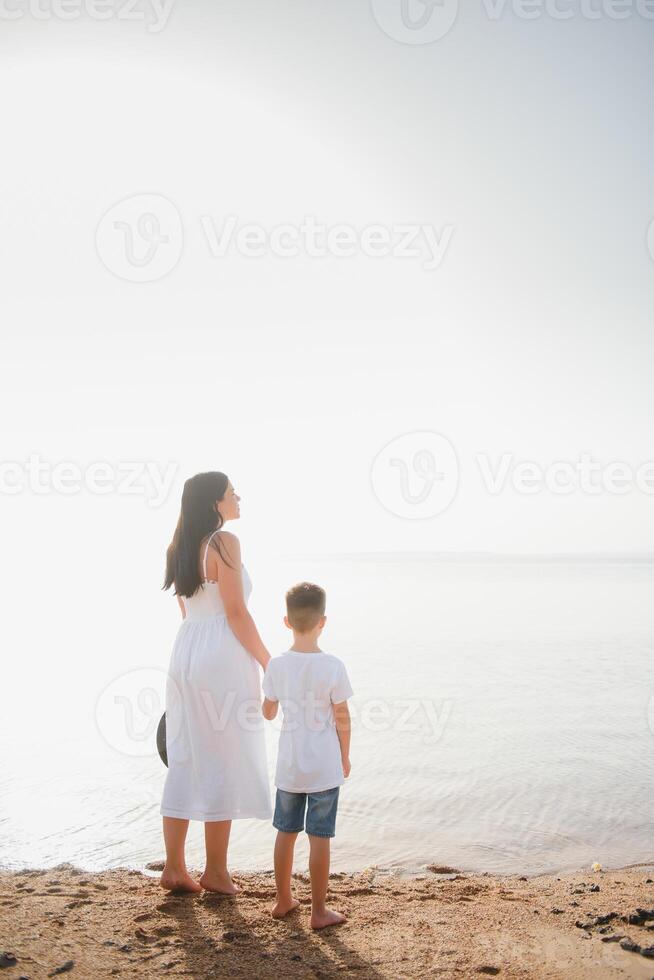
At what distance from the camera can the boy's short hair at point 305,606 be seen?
3617mm

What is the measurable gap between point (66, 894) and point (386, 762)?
369 cm

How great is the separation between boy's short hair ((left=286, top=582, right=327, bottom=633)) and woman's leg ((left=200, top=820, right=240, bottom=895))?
3.88 ft

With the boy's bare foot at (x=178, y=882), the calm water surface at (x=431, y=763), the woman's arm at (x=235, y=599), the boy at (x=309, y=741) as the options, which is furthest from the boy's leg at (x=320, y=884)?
the calm water surface at (x=431, y=763)

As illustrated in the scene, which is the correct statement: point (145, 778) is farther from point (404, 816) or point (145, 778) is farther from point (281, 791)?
point (281, 791)

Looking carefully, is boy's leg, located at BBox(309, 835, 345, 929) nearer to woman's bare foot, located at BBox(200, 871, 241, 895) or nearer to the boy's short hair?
woman's bare foot, located at BBox(200, 871, 241, 895)

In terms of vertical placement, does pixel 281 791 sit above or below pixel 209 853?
above

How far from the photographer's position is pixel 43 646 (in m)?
13.6

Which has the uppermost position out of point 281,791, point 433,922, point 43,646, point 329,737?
point 329,737

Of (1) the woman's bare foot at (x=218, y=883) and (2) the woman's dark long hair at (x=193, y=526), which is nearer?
(1) the woman's bare foot at (x=218, y=883)

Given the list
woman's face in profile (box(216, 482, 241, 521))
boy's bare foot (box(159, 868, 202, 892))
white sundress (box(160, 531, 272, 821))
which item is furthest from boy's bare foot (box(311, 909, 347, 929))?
woman's face in profile (box(216, 482, 241, 521))

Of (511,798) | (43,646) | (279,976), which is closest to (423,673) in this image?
(511,798)

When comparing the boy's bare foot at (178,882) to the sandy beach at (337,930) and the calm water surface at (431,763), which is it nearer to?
the sandy beach at (337,930)

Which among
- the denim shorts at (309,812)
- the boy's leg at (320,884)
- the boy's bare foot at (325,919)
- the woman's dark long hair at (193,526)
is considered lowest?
the boy's bare foot at (325,919)

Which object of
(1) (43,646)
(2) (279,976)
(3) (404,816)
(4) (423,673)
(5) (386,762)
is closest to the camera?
(2) (279,976)
